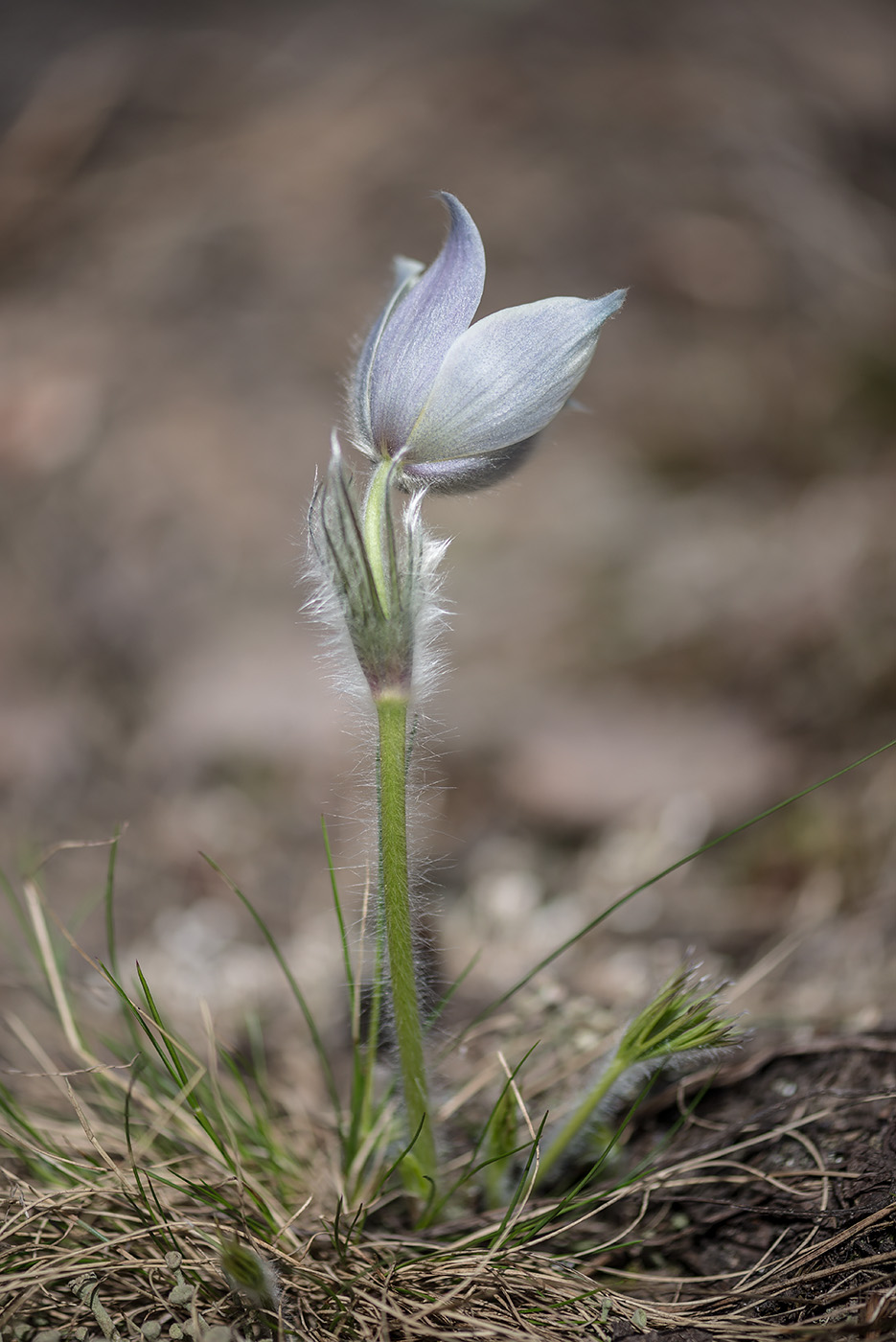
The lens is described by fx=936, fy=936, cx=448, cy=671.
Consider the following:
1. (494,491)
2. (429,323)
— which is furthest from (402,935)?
(429,323)

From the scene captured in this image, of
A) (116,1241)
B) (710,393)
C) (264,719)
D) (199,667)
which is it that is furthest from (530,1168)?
(710,393)

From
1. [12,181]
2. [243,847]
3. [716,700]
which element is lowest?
[243,847]

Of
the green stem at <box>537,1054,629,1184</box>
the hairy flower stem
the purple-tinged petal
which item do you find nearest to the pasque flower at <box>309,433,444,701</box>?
the hairy flower stem

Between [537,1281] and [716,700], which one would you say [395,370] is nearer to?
[537,1281]

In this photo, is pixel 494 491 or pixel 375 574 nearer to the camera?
pixel 375 574

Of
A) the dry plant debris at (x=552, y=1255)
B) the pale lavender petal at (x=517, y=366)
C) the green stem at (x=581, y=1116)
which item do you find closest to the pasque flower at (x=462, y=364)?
the pale lavender petal at (x=517, y=366)

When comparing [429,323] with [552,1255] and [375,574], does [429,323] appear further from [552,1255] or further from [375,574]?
[552,1255]

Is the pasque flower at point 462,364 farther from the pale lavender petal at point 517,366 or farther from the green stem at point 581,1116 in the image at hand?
the green stem at point 581,1116
